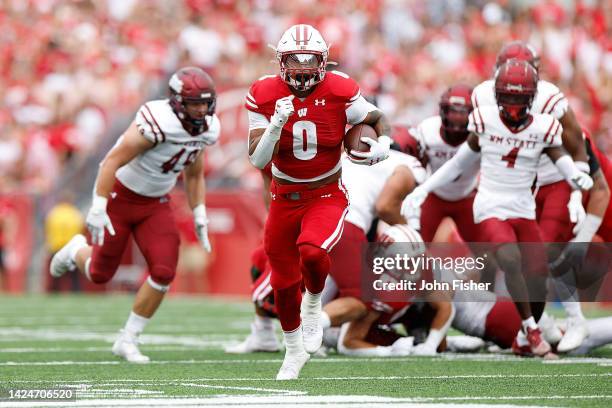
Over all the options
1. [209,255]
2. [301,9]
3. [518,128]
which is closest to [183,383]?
[518,128]

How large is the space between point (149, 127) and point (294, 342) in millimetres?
1932

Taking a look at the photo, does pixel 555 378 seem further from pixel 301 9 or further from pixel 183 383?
pixel 301 9

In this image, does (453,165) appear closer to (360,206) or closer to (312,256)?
(360,206)

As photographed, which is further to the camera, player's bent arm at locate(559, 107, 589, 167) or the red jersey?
player's bent arm at locate(559, 107, 589, 167)

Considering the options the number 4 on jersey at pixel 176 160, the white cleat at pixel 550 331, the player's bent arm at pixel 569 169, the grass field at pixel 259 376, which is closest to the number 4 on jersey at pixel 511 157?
the player's bent arm at pixel 569 169

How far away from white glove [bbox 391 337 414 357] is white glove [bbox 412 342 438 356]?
0.12 ft

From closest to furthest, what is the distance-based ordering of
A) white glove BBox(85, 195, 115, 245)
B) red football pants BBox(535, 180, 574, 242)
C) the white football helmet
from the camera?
the white football helmet → white glove BBox(85, 195, 115, 245) → red football pants BBox(535, 180, 574, 242)

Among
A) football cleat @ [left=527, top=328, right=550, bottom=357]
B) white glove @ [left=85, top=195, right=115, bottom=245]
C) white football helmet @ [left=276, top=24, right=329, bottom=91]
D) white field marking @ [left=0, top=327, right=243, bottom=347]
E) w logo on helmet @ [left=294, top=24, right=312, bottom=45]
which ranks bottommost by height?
white field marking @ [left=0, top=327, right=243, bottom=347]

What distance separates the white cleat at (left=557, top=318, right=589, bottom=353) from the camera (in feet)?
26.7

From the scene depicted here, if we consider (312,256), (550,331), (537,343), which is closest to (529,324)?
(537,343)

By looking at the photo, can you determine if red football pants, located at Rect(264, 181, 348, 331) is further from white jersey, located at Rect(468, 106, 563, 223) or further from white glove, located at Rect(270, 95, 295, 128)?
white jersey, located at Rect(468, 106, 563, 223)

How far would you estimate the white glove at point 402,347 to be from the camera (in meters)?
8.36

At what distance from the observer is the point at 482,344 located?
29.0 ft

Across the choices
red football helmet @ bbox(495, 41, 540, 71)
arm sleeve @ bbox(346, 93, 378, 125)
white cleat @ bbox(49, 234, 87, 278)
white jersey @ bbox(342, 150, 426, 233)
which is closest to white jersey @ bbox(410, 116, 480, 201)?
white jersey @ bbox(342, 150, 426, 233)
